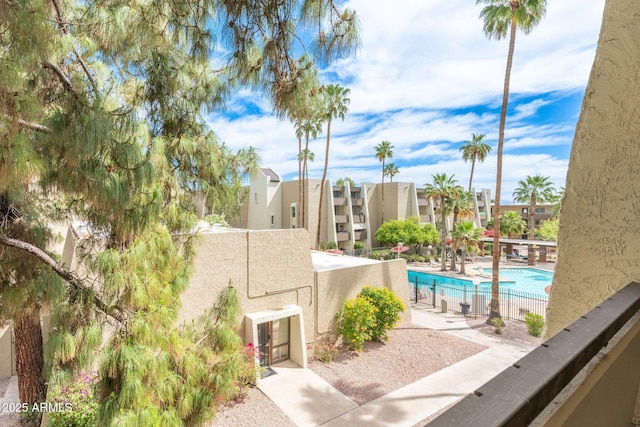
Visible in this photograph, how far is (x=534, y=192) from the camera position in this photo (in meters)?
37.6

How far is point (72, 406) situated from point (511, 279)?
29.1 meters

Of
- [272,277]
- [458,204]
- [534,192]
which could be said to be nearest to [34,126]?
[272,277]

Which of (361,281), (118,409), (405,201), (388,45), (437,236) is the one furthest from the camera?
(405,201)

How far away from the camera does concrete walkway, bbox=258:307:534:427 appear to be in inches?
300

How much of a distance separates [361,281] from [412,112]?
15.0m

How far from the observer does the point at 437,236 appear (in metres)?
33.8

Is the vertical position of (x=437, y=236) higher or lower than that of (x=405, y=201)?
lower

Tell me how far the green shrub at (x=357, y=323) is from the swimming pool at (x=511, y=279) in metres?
12.9

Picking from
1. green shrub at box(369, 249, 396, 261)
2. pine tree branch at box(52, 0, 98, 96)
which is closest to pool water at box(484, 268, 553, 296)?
green shrub at box(369, 249, 396, 261)

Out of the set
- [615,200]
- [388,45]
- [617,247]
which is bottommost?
[617,247]

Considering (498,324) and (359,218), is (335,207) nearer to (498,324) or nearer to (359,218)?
(359,218)

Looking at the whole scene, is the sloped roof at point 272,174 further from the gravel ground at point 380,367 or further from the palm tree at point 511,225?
the palm tree at point 511,225

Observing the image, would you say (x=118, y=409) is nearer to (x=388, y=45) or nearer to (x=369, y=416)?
(x=369, y=416)

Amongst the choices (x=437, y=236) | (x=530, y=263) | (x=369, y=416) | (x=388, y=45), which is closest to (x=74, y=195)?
(x=388, y=45)
